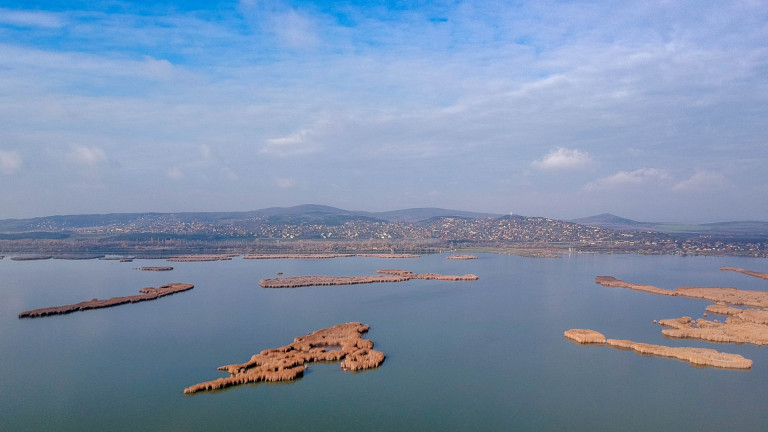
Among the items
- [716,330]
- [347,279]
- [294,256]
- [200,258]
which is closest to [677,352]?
[716,330]

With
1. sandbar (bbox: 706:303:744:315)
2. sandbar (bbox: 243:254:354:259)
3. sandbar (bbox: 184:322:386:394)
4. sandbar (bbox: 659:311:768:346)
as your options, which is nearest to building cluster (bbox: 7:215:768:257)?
sandbar (bbox: 243:254:354:259)

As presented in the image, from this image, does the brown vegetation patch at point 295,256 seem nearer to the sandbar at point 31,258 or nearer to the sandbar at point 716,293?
the sandbar at point 31,258

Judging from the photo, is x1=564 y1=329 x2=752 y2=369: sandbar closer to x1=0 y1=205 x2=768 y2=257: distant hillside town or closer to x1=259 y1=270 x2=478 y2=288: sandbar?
x1=259 y1=270 x2=478 y2=288: sandbar

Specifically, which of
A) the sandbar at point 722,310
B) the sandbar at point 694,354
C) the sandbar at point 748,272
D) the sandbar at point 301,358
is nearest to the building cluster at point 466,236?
the sandbar at point 748,272

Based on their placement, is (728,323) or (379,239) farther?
(379,239)

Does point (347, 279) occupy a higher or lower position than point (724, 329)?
higher

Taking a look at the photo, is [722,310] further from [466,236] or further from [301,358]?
[466,236]
